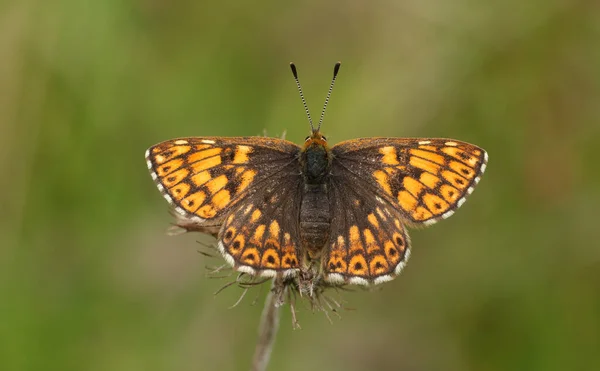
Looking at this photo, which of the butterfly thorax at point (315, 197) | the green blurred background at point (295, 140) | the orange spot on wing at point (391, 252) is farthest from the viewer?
the green blurred background at point (295, 140)

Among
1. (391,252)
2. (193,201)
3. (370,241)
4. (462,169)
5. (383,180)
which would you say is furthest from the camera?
(383,180)

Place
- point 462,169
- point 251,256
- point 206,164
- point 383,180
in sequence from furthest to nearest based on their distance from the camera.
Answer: point 383,180, point 206,164, point 462,169, point 251,256

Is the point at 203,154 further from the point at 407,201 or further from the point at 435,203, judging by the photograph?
the point at 435,203

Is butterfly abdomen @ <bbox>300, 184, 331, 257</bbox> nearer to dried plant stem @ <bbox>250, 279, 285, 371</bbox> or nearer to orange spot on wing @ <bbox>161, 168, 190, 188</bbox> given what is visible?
dried plant stem @ <bbox>250, 279, 285, 371</bbox>

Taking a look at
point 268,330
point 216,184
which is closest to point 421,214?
point 268,330

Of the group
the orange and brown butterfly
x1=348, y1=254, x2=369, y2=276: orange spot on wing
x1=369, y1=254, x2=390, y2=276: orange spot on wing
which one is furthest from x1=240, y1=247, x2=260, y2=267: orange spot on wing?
x1=369, y1=254, x2=390, y2=276: orange spot on wing

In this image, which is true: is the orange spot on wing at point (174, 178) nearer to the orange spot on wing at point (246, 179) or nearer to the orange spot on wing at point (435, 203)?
the orange spot on wing at point (246, 179)

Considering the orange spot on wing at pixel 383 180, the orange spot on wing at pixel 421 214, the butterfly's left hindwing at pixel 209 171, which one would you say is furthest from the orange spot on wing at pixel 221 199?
the orange spot on wing at pixel 421 214
